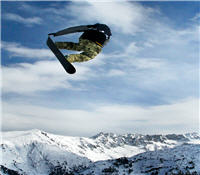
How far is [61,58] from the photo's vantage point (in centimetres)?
1159

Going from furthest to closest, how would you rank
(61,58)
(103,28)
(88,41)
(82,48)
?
(82,48)
(88,41)
(103,28)
(61,58)

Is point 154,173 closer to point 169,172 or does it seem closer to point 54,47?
point 169,172

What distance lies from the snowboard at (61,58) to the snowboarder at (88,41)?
296 millimetres

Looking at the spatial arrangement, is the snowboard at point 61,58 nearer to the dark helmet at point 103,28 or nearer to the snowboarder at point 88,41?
the snowboarder at point 88,41

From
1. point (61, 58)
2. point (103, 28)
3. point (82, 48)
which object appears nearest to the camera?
point (61, 58)

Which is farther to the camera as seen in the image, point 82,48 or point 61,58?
point 82,48

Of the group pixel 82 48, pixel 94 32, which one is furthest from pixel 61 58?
pixel 94 32

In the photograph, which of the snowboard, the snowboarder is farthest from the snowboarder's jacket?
the snowboard

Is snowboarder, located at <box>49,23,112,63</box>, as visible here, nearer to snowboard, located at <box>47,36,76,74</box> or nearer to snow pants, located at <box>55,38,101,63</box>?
snow pants, located at <box>55,38,101,63</box>

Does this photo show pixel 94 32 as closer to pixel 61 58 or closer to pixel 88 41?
pixel 88 41

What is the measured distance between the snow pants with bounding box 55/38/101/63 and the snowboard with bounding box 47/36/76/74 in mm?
307

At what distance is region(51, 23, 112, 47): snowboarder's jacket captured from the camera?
456 inches

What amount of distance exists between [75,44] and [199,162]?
205778mm

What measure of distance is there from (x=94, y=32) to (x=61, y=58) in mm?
2024
